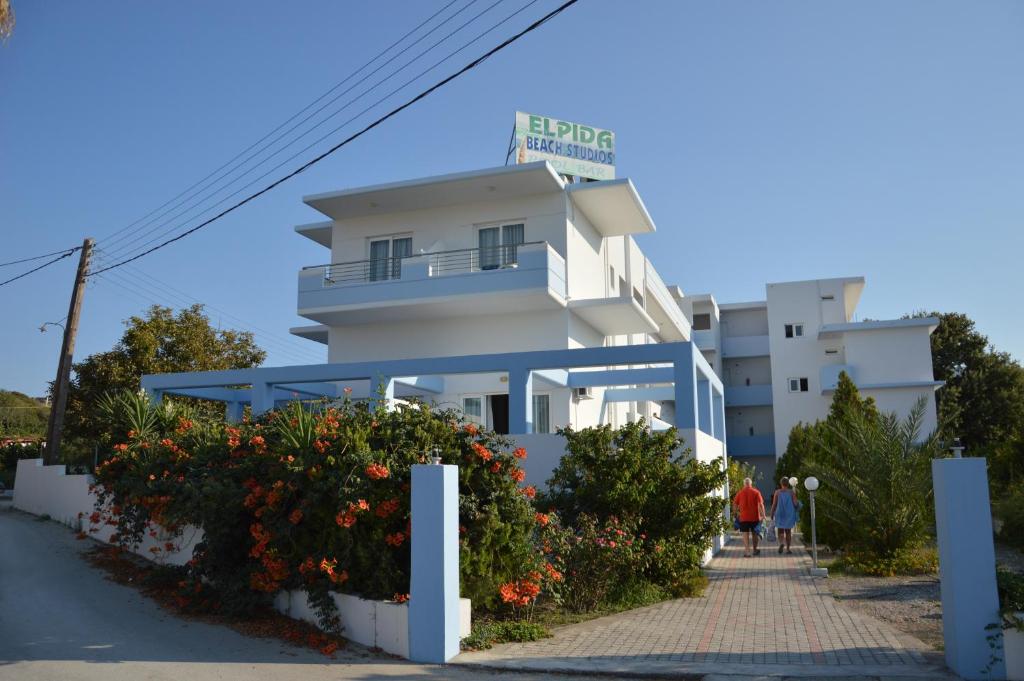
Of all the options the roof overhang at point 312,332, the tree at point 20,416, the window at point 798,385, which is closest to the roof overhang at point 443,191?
the roof overhang at point 312,332

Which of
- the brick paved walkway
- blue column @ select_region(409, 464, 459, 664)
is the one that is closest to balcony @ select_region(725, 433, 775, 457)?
the brick paved walkway

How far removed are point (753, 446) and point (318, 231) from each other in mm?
29219

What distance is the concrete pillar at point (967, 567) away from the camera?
7.16 meters

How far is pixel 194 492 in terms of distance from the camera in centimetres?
1000

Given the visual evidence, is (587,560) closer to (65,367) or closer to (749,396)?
(65,367)

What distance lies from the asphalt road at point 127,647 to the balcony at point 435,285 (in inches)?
384

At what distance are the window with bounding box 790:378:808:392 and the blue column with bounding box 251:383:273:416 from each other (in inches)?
Answer: 1241

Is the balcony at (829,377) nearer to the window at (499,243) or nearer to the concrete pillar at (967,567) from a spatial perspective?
the window at (499,243)

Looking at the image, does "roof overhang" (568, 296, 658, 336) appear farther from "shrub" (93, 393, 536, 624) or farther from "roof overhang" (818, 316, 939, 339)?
"roof overhang" (818, 316, 939, 339)

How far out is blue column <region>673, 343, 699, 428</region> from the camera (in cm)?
1422

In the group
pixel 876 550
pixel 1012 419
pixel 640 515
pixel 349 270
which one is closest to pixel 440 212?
pixel 349 270

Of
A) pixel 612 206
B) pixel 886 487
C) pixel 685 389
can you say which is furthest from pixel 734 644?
pixel 612 206

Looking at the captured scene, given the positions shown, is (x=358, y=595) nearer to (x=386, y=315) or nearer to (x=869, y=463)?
(x=869, y=463)

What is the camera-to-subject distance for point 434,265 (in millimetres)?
20469
